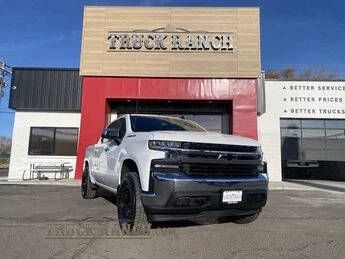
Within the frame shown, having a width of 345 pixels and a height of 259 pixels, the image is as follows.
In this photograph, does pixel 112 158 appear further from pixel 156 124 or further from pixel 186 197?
pixel 186 197

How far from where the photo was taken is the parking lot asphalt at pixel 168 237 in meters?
4.57

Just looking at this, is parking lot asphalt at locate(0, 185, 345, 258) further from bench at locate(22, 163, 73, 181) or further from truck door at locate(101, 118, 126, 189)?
bench at locate(22, 163, 73, 181)

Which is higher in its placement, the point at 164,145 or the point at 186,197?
the point at 164,145

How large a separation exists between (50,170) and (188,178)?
48.6 ft

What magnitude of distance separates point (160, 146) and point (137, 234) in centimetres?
136

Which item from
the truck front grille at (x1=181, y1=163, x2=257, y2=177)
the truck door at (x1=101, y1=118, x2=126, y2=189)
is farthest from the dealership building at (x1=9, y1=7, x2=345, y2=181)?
the truck front grille at (x1=181, y1=163, x2=257, y2=177)

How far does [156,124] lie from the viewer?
6438 millimetres

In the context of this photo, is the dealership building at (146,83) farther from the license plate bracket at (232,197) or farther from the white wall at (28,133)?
the license plate bracket at (232,197)

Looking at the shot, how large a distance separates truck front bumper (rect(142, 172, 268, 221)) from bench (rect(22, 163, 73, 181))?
46.7 feet

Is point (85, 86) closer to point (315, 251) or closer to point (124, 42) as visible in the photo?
point (124, 42)

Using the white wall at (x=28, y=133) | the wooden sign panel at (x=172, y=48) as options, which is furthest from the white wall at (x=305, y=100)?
the white wall at (x=28, y=133)

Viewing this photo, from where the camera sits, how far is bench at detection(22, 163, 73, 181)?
59.5 ft

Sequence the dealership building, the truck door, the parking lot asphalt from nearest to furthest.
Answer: the parking lot asphalt → the truck door → the dealership building

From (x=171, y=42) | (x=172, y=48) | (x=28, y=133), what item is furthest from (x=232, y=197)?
(x=28, y=133)
